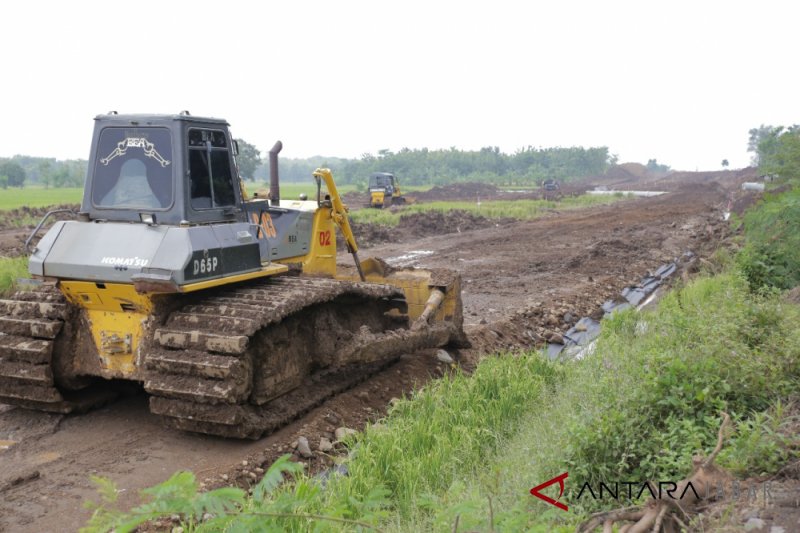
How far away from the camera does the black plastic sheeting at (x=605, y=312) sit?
954 cm

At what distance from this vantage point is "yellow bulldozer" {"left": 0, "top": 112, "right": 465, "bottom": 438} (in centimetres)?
571

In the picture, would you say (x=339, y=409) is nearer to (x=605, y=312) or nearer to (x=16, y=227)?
(x=605, y=312)

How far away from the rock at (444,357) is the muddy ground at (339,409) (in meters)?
0.10

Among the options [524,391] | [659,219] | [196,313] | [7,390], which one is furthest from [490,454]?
[659,219]

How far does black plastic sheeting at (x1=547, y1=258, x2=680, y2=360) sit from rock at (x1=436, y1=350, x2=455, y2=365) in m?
1.19

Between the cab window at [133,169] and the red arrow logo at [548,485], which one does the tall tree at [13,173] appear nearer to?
the cab window at [133,169]

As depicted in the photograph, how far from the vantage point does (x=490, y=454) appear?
5547 mm

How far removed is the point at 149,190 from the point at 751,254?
8519 mm

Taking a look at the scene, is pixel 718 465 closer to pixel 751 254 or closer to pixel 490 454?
pixel 490 454

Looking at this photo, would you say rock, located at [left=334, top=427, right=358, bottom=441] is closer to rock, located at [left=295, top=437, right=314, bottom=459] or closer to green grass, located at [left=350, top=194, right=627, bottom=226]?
rock, located at [left=295, top=437, right=314, bottom=459]

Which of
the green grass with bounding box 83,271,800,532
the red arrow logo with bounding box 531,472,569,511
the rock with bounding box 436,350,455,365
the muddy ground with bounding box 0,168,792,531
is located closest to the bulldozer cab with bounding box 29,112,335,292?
the muddy ground with bounding box 0,168,792,531

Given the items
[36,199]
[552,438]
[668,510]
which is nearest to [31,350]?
[552,438]

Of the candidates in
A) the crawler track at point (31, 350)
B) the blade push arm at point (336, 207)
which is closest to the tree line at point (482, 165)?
the blade push arm at point (336, 207)

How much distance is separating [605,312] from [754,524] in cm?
883
